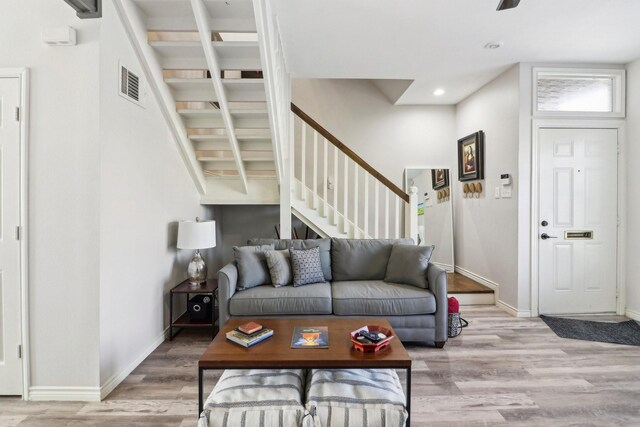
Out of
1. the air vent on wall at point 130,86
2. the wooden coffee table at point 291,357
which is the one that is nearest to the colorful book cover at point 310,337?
the wooden coffee table at point 291,357

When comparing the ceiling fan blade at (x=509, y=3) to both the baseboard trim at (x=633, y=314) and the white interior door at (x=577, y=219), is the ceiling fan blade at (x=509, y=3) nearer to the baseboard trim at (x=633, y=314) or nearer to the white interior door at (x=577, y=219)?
the white interior door at (x=577, y=219)

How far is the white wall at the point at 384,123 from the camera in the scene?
5.07 m

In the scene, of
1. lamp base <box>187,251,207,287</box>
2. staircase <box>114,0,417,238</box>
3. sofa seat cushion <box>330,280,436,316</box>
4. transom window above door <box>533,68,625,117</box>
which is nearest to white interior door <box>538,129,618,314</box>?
transom window above door <box>533,68,625,117</box>

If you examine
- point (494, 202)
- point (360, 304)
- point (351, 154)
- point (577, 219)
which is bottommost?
point (360, 304)

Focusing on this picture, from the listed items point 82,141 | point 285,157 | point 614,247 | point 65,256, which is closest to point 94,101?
point 82,141

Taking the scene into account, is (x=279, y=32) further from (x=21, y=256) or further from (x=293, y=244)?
(x=21, y=256)

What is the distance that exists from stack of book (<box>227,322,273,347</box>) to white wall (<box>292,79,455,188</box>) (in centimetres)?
357

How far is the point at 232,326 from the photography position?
222 centimetres

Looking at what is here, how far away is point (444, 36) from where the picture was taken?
9.98 ft

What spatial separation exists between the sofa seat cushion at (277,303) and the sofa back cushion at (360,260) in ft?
1.72

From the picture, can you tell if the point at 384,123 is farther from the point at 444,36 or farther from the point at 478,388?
the point at 478,388

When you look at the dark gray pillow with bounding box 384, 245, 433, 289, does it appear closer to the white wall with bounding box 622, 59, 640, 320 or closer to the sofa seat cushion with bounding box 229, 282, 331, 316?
the sofa seat cushion with bounding box 229, 282, 331, 316

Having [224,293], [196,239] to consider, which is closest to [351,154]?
[196,239]

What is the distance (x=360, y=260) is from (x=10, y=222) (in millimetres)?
2650
